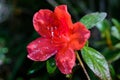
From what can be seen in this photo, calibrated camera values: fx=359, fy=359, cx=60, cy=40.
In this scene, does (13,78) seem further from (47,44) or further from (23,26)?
(47,44)

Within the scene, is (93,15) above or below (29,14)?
above

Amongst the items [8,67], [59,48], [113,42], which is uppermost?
[59,48]

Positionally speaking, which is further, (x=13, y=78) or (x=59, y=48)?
(x=13, y=78)

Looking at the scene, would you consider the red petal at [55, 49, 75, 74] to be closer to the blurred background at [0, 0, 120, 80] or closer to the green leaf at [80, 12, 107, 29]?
the green leaf at [80, 12, 107, 29]

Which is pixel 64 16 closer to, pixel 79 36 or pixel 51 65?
pixel 79 36

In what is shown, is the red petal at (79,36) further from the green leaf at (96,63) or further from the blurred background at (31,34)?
the blurred background at (31,34)

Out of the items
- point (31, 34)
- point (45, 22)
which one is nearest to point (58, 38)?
point (45, 22)

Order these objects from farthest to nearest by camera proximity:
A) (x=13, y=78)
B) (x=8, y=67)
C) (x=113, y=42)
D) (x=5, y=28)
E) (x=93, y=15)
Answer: (x=5, y=28), (x=8, y=67), (x=13, y=78), (x=113, y=42), (x=93, y=15)

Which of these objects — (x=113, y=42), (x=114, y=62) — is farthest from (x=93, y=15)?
(x=114, y=62)
